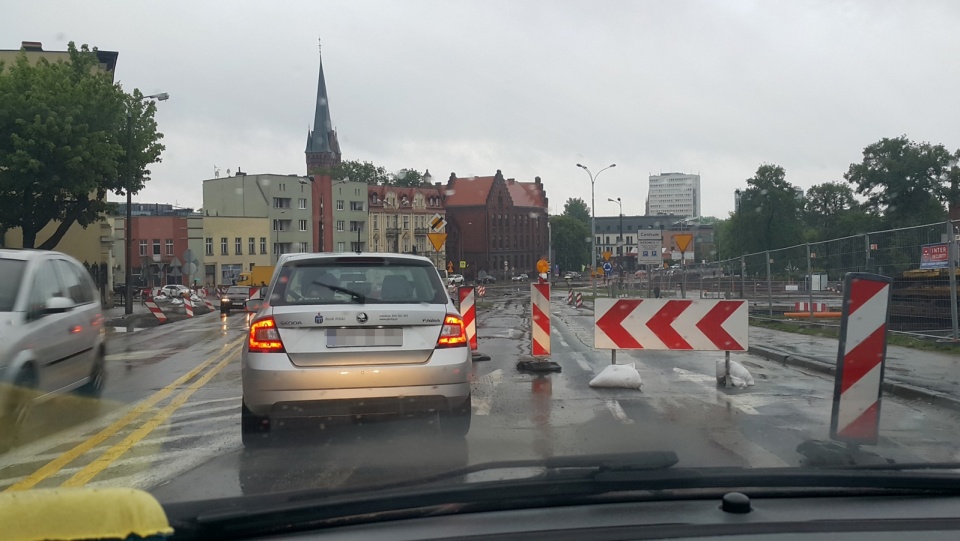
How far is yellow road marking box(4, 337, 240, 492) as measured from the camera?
19.2 ft

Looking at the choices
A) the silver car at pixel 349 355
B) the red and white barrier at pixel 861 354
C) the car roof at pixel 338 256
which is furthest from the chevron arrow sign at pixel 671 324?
the silver car at pixel 349 355

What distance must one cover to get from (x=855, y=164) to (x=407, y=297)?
82.2 metres

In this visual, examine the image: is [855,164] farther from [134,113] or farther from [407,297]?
[407,297]

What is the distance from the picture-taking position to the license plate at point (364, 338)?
21.2 feet

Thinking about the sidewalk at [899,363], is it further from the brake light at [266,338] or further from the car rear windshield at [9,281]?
the car rear windshield at [9,281]

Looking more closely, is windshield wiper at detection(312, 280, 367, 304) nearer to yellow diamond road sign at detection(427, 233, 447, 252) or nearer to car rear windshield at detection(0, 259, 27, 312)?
car rear windshield at detection(0, 259, 27, 312)

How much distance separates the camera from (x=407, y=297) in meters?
6.92

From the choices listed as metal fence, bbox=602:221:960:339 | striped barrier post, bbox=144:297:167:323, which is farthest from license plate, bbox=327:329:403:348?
striped barrier post, bbox=144:297:167:323

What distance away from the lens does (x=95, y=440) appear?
289 inches

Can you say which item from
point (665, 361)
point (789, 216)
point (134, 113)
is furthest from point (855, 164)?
point (665, 361)

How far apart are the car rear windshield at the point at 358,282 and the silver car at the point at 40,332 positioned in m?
2.41

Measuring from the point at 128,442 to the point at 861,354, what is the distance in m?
6.42

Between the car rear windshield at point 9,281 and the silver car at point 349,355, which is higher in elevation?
the car rear windshield at point 9,281

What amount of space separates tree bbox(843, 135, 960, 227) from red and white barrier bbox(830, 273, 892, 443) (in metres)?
73.6
